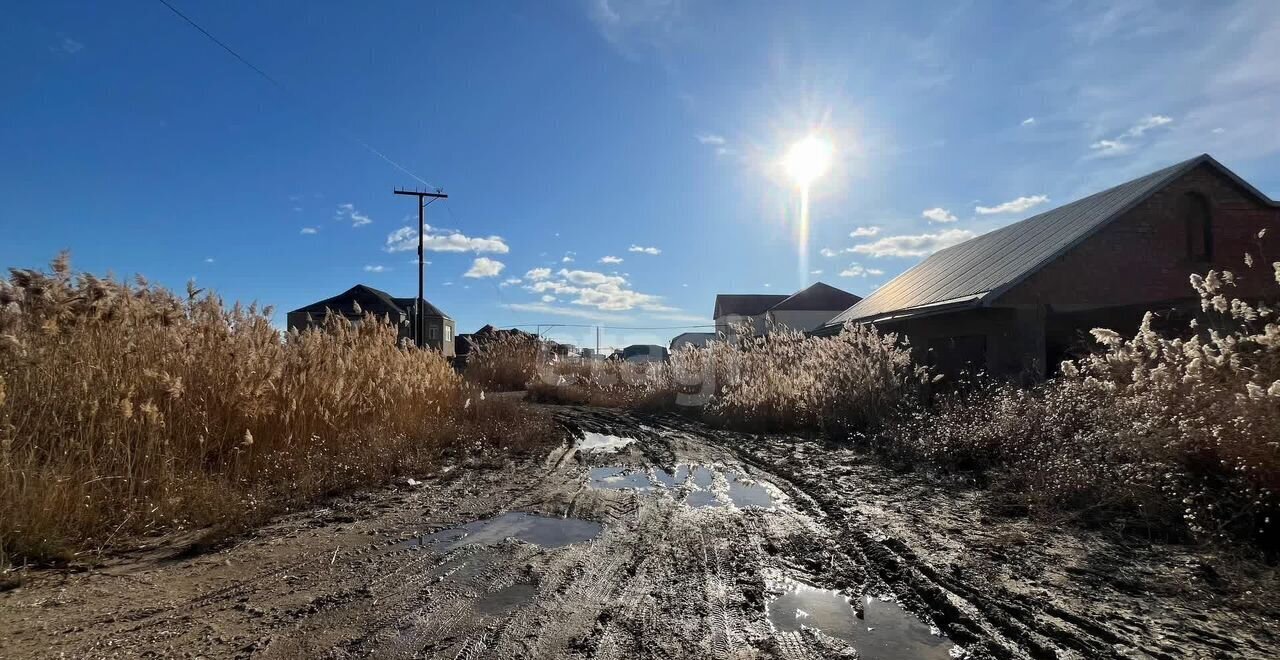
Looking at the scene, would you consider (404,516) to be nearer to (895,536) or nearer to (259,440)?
(259,440)

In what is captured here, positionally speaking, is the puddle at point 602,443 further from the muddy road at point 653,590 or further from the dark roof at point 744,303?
the dark roof at point 744,303

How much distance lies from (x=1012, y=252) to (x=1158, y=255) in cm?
281

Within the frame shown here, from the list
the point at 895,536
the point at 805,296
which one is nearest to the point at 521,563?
the point at 895,536

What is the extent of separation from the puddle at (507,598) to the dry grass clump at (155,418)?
2.33m

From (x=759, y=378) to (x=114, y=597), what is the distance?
11.2 meters

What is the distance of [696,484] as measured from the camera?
21.7ft

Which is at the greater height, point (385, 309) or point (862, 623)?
point (385, 309)

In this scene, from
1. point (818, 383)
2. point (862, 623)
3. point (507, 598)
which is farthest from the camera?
point (818, 383)

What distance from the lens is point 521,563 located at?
12.8ft

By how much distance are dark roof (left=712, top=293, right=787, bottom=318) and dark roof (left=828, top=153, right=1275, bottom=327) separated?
3982cm

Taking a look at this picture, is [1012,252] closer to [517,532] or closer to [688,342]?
[688,342]

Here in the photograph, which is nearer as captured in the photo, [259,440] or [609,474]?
[259,440]

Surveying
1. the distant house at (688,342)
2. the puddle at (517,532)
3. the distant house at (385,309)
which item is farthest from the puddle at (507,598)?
the distant house at (385,309)

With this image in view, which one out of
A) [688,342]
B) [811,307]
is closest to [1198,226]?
[688,342]
